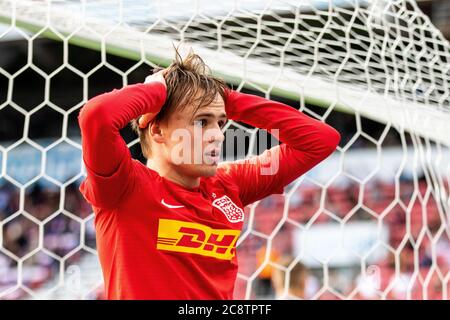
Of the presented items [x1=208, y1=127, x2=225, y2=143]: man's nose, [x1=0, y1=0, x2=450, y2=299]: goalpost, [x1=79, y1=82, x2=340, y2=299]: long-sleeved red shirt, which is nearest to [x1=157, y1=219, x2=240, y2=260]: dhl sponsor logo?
[x1=79, y1=82, x2=340, y2=299]: long-sleeved red shirt

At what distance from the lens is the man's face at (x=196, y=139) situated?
1.02m

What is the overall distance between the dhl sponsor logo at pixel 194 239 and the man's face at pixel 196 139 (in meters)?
0.08

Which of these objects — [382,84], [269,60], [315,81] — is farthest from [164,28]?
[382,84]

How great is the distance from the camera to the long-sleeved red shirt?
0.94 meters

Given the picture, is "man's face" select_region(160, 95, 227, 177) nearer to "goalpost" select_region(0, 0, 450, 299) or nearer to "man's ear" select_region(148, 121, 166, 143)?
"man's ear" select_region(148, 121, 166, 143)

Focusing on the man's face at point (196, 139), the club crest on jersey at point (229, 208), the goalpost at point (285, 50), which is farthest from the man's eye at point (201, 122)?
the goalpost at point (285, 50)

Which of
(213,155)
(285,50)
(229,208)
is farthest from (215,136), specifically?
(285,50)

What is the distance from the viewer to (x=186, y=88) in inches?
41.8

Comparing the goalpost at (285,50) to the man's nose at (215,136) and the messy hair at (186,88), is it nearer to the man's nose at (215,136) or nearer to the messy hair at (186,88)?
the messy hair at (186,88)

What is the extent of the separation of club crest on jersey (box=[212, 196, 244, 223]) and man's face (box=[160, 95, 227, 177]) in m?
0.08

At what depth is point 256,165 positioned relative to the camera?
3.96 feet

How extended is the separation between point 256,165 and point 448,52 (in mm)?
1079

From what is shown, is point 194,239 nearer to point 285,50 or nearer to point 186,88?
point 186,88
